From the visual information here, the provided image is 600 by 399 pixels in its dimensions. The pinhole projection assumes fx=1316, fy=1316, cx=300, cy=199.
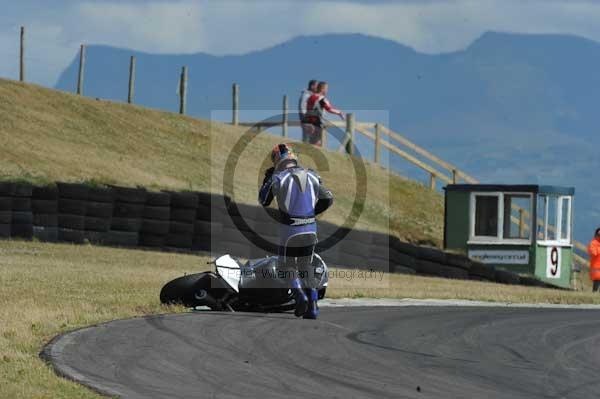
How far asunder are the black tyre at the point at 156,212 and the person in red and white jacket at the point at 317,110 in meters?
8.65

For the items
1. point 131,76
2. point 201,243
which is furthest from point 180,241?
point 131,76

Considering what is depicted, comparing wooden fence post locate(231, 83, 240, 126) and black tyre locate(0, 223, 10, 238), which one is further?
wooden fence post locate(231, 83, 240, 126)

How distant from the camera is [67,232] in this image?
26.8 m

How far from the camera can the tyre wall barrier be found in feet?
86.5

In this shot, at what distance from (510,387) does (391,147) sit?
38.2 metres

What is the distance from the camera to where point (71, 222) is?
26859mm

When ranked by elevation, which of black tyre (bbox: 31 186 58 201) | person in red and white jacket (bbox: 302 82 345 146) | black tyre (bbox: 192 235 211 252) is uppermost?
person in red and white jacket (bbox: 302 82 345 146)

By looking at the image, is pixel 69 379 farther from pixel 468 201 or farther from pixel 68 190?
pixel 468 201

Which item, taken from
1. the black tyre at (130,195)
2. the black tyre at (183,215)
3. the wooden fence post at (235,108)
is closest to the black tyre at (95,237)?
the black tyre at (130,195)

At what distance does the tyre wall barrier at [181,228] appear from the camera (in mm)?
26375

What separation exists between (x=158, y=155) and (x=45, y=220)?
17312 mm

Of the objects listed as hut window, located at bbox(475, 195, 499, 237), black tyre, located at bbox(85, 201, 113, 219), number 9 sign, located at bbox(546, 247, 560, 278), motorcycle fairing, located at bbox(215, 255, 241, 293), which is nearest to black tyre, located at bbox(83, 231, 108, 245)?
black tyre, located at bbox(85, 201, 113, 219)

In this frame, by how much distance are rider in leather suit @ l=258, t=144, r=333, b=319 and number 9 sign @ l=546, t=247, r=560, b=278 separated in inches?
741

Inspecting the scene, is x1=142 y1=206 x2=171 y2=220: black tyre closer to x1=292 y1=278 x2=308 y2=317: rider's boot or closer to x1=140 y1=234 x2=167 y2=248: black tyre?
x1=140 y1=234 x2=167 y2=248: black tyre
